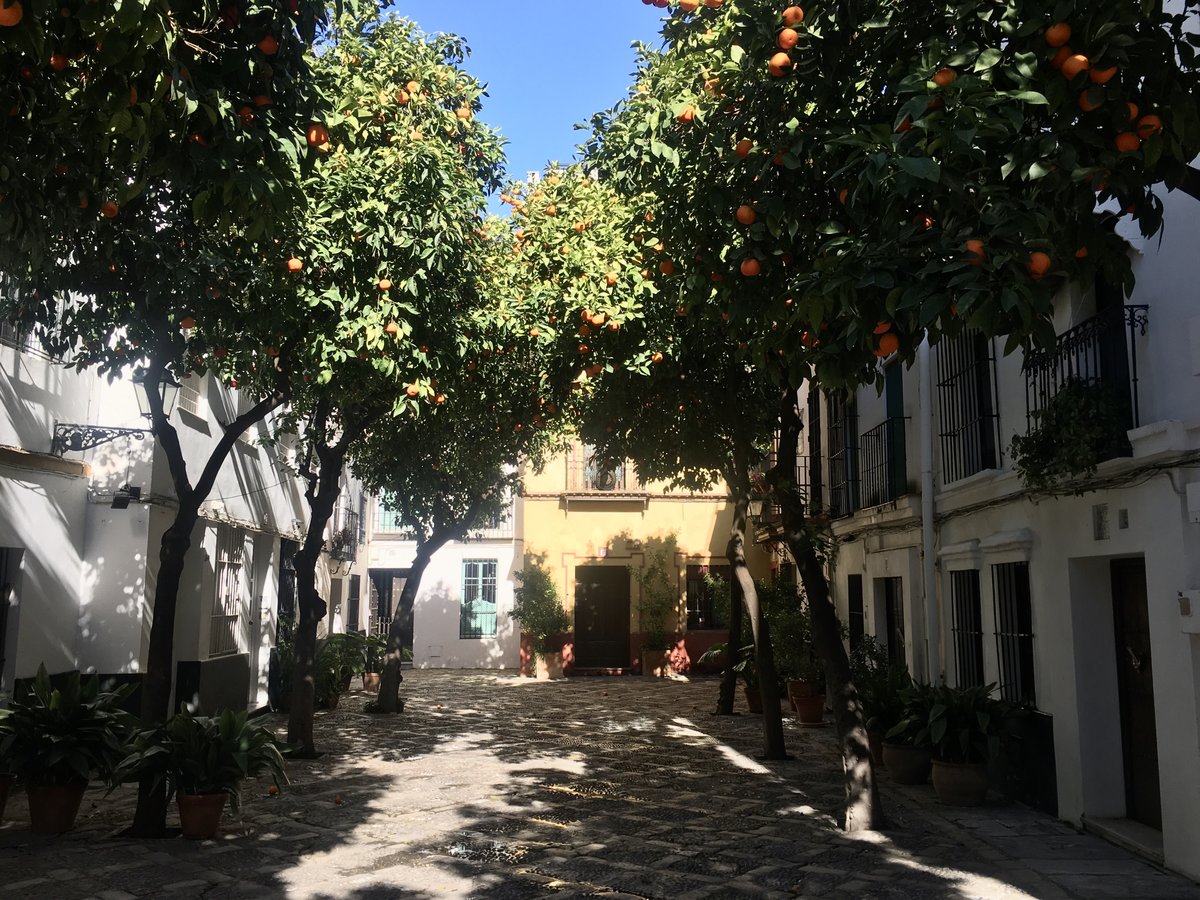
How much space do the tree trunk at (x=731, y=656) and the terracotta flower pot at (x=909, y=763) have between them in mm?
5456

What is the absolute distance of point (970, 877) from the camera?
6754mm

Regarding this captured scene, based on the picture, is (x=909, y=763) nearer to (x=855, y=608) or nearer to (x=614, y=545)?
(x=855, y=608)

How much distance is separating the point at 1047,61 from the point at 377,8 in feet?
20.5

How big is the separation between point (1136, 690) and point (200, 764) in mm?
7070

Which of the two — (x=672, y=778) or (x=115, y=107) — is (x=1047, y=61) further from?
(x=672, y=778)

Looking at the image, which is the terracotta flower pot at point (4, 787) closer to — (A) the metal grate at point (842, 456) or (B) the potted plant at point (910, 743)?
(B) the potted plant at point (910, 743)

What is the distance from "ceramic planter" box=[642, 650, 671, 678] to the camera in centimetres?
2334

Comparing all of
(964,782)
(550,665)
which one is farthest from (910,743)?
(550,665)

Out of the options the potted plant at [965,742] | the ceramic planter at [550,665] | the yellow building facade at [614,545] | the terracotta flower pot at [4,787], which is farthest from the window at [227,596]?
the yellow building facade at [614,545]

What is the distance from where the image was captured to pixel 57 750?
295 inches

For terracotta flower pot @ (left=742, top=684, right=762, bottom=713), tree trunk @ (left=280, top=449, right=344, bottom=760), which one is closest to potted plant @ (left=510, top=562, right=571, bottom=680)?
terracotta flower pot @ (left=742, top=684, right=762, bottom=713)

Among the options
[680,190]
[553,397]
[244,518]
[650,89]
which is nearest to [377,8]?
[650,89]

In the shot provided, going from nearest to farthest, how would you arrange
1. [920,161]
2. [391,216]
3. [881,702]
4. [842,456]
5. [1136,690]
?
[920,161] < [1136,690] < [391,216] < [881,702] < [842,456]

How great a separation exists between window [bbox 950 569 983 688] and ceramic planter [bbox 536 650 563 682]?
13.5m
